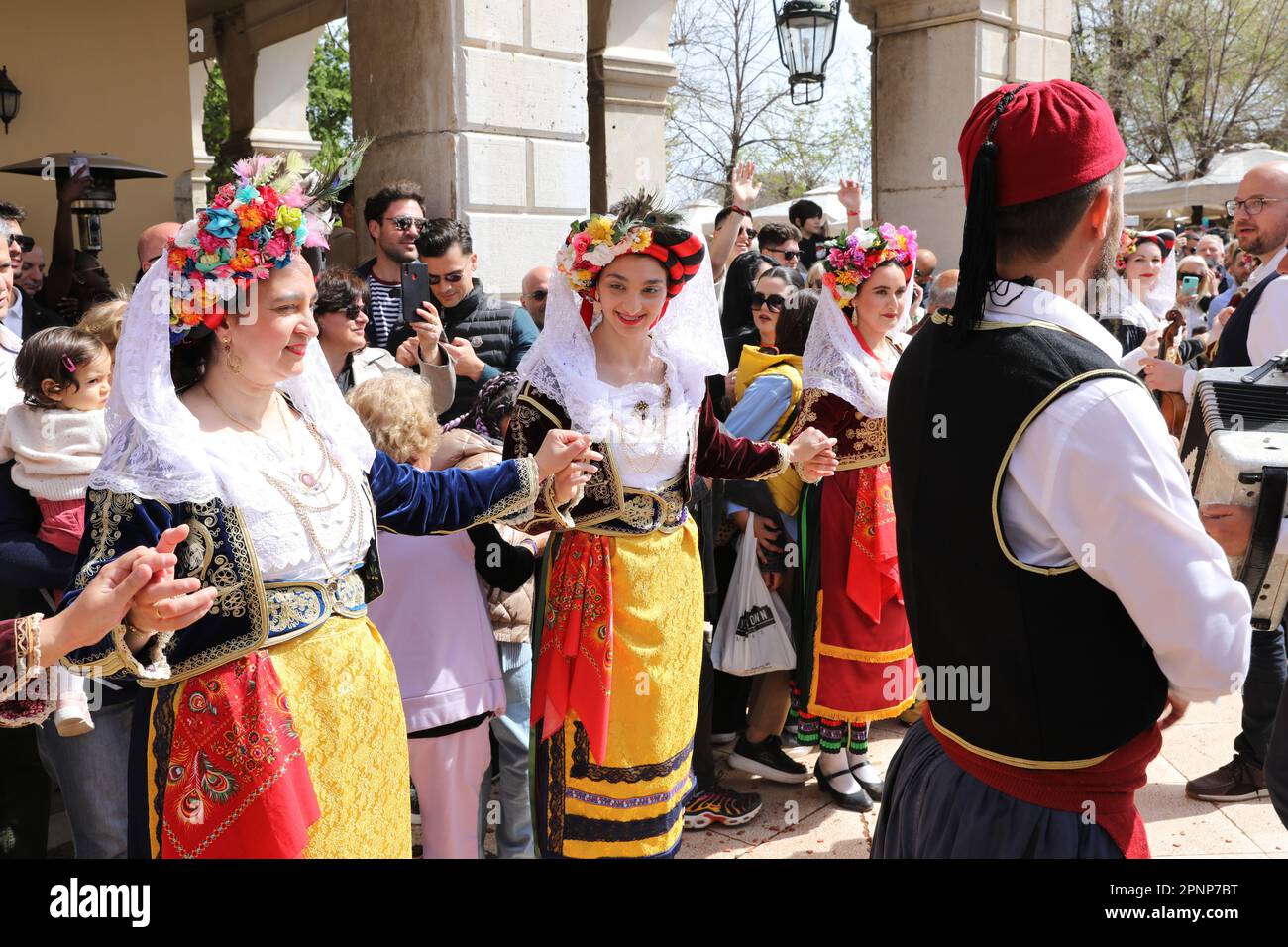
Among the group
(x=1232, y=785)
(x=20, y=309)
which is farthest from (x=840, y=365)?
(x=20, y=309)

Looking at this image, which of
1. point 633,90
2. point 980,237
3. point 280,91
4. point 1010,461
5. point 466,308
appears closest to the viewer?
point 1010,461

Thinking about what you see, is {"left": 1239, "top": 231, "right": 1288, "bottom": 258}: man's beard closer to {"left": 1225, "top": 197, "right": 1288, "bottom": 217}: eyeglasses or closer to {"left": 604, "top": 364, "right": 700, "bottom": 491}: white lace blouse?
{"left": 1225, "top": 197, "right": 1288, "bottom": 217}: eyeglasses

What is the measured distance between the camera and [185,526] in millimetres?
2039

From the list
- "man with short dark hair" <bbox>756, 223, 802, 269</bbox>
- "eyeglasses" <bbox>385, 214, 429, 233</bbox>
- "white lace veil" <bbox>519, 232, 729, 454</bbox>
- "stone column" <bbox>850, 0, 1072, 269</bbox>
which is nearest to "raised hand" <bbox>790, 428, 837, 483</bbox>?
"white lace veil" <bbox>519, 232, 729, 454</bbox>

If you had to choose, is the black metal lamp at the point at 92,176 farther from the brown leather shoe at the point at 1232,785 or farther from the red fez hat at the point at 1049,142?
the brown leather shoe at the point at 1232,785

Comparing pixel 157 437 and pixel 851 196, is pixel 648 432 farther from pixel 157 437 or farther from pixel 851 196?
pixel 851 196

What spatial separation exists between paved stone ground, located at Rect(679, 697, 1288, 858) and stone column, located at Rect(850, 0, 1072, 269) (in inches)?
189

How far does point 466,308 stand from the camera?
4852 millimetres

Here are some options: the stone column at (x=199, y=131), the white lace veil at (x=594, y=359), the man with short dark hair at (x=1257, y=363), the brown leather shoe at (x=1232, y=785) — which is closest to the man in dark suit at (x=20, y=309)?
the white lace veil at (x=594, y=359)

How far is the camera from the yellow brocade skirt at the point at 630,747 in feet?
10.9

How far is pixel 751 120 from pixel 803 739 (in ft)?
59.5

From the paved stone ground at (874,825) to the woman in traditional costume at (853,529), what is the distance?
0.61 feet

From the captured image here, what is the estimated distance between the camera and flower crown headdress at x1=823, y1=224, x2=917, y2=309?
4.51 metres

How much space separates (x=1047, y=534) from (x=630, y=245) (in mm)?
1868
